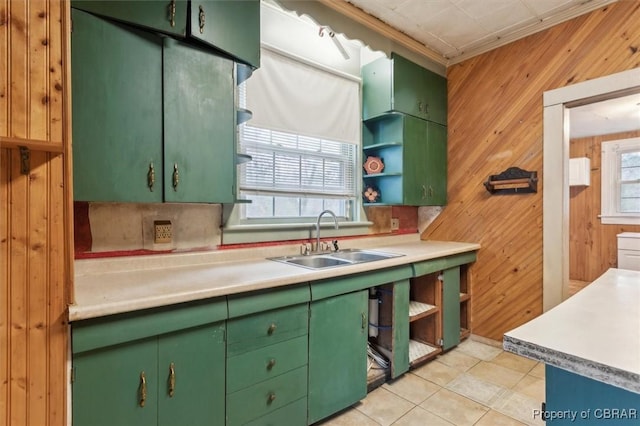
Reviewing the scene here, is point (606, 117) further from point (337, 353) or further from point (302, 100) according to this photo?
point (337, 353)

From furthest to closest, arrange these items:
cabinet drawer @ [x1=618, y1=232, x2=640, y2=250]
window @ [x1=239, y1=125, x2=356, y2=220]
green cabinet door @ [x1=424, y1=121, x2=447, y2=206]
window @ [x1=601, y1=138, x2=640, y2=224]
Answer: window @ [x1=601, y1=138, x2=640, y2=224]
cabinet drawer @ [x1=618, y1=232, x2=640, y2=250]
green cabinet door @ [x1=424, y1=121, x2=447, y2=206]
window @ [x1=239, y1=125, x2=356, y2=220]

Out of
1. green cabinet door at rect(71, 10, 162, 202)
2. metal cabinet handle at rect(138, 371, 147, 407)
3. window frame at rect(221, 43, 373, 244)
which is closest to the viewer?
metal cabinet handle at rect(138, 371, 147, 407)

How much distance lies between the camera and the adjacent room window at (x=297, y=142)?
236 centimetres

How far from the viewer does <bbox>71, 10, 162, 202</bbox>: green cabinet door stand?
1.39 metres

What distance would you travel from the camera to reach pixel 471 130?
3121 millimetres

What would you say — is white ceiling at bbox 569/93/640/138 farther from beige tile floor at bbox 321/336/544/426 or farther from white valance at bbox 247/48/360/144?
beige tile floor at bbox 321/336/544/426

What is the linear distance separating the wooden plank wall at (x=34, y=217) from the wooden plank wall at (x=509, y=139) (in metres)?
3.08

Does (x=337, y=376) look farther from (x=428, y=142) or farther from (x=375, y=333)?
(x=428, y=142)

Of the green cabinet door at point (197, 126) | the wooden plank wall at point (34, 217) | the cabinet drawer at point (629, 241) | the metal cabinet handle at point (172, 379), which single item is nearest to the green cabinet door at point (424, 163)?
the green cabinet door at point (197, 126)

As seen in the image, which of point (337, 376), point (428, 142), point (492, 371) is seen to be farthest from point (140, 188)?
point (492, 371)

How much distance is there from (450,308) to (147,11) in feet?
9.49

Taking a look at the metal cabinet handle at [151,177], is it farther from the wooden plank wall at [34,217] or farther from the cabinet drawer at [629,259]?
the cabinet drawer at [629,259]

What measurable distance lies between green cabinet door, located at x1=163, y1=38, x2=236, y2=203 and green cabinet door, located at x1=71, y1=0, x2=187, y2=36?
79 millimetres

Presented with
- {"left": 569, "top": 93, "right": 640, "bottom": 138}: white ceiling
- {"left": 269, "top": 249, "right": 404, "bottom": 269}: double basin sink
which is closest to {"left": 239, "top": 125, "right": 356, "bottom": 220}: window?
{"left": 269, "top": 249, "right": 404, "bottom": 269}: double basin sink
